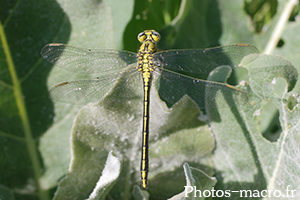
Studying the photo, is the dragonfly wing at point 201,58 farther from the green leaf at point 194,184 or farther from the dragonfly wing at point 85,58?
the green leaf at point 194,184

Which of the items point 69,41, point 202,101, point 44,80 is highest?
point 69,41

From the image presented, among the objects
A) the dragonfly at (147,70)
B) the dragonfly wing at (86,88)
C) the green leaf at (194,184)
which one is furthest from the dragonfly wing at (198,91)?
the green leaf at (194,184)

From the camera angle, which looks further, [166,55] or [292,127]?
[166,55]

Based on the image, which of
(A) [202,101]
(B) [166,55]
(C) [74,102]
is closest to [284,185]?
(A) [202,101]

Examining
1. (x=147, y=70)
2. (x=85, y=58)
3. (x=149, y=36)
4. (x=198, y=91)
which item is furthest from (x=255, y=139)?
(x=85, y=58)

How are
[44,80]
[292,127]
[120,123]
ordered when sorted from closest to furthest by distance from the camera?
[292,127], [120,123], [44,80]

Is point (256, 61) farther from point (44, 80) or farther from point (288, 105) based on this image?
point (44, 80)
